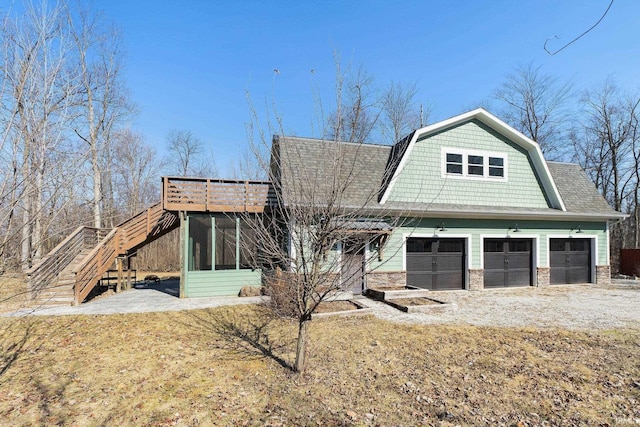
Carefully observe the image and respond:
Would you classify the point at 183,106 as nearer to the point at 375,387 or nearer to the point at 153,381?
the point at 153,381

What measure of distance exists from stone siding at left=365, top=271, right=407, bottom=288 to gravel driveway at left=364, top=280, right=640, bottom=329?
1274 mm

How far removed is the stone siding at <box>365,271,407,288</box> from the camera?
440 inches

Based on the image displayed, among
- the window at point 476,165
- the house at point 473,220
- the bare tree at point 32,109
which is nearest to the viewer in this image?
the bare tree at point 32,109

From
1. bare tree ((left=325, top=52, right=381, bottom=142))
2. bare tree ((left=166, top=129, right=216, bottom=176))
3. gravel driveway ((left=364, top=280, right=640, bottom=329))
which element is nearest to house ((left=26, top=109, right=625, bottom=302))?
gravel driveway ((left=364, top=280, right=640, bottom=329))

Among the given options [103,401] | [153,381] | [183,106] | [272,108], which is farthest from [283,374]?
[183,106]

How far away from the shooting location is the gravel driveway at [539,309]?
7.75 meters

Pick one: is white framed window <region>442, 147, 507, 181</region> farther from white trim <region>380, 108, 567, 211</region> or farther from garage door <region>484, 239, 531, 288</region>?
garage door <region>484, 239, 531, 288</region>

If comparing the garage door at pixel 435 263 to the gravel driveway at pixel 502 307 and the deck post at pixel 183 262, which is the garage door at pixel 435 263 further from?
the deck post at pixel 183 262

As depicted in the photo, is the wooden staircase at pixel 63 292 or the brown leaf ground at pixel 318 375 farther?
the wooden staircase at pixel 63 292

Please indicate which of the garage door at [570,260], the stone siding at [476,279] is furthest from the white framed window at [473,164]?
the garage door at [570,260]

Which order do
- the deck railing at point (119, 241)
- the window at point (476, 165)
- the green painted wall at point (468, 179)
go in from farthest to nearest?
the window at point (476, 165) < the green painted wall at point (468, 179) < the deck railing at point (119, 241)

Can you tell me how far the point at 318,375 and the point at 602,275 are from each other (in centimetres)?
1529

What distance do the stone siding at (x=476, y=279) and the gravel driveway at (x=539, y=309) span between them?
0.28 m

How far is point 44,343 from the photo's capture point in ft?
21.1
